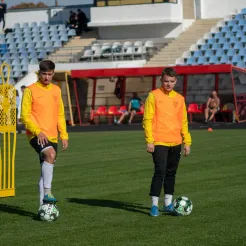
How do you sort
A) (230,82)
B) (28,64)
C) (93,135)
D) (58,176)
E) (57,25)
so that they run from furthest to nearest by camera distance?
(57,25) → (28,64) → (230,82) → (93,135) → (58,176)

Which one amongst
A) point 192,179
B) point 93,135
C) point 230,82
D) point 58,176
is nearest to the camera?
point 192,179

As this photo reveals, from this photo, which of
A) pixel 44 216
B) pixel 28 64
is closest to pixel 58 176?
pixel 44 216

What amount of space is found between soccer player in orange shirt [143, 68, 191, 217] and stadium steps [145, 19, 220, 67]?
34.0 meters

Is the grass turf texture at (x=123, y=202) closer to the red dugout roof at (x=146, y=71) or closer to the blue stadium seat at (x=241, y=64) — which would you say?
the red dugout roof at (x=146, y=71)

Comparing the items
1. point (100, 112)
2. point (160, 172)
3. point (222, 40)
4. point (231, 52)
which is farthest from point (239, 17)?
point (160, 172)

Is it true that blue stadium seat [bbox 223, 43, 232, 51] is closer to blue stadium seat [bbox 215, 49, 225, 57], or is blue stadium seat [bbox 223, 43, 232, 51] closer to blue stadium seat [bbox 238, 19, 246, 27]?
blue stadium seat [bbox 215, 49, 225, 57]

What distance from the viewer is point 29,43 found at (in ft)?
176

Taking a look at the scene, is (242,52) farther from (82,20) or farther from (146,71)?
(82,20)

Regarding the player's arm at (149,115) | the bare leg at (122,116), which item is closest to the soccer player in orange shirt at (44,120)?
the player's arm at (149,115)

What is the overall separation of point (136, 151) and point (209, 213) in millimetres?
11541

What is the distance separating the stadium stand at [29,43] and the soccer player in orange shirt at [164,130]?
39625 mm

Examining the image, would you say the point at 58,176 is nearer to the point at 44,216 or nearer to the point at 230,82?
the point at 44,216

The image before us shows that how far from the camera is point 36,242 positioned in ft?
31.3

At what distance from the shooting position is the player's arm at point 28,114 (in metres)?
10.9
